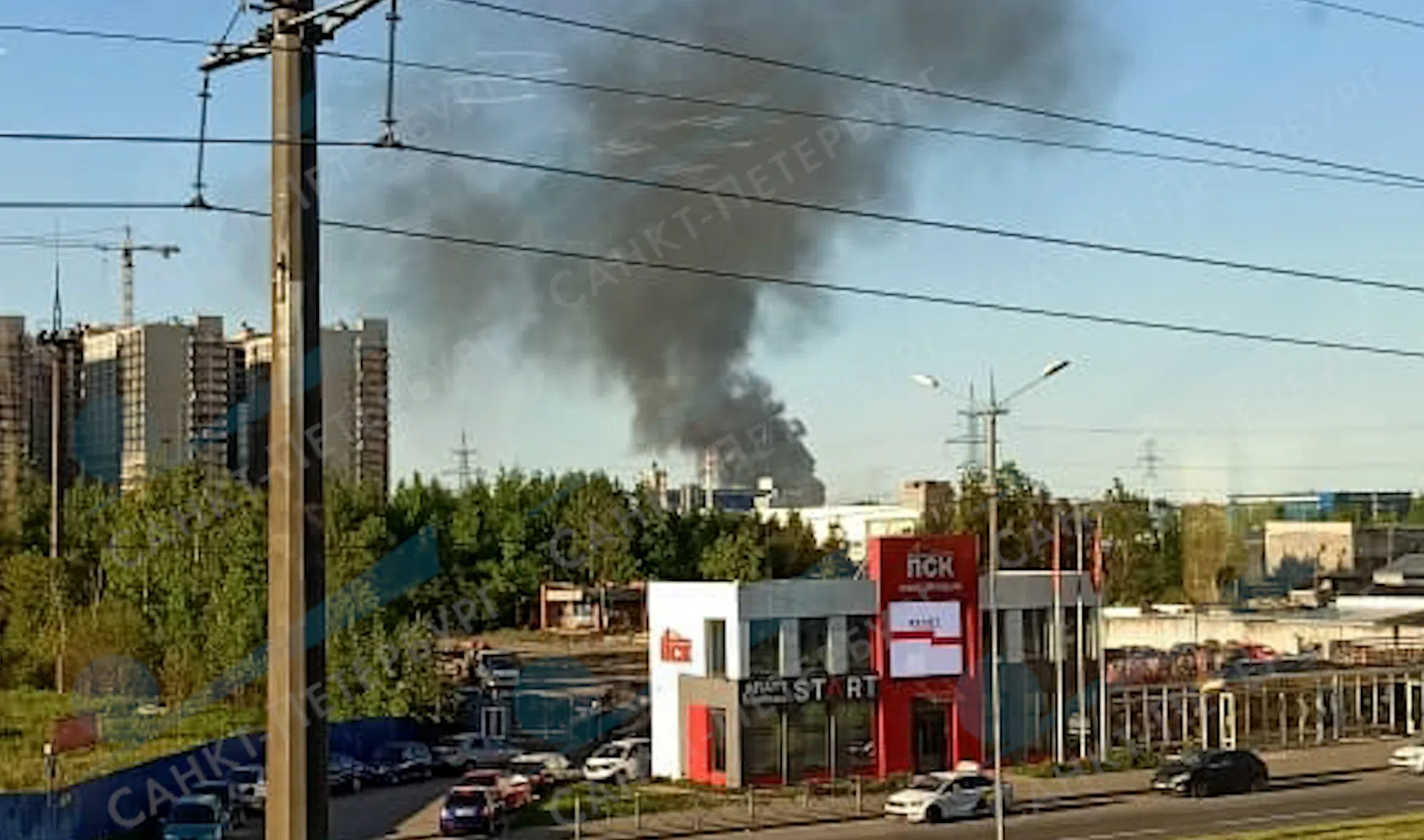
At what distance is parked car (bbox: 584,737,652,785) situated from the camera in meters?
40.6

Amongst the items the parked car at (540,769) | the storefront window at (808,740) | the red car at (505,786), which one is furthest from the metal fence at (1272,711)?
the red car at (505,786)

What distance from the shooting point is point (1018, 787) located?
133 feet

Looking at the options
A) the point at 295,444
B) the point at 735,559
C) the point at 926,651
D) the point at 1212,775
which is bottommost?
the point at 1212,775

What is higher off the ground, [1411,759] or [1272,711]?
[1272,711]

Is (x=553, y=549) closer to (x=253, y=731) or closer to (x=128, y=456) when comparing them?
(x=128, y=456)

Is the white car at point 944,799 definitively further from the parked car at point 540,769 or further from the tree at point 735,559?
the tree at point 735,559

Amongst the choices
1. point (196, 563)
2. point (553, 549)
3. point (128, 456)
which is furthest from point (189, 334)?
point (196, 563)

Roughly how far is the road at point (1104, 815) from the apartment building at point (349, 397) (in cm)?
5807

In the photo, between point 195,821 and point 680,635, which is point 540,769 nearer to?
point 680,635

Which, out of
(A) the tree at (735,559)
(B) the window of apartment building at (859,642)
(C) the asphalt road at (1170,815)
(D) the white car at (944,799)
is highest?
(A) the tree at (735,559)

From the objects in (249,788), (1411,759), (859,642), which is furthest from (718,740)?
(1411,759)

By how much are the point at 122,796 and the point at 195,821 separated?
1.91m

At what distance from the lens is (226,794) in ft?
113

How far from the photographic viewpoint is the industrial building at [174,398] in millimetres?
89938
